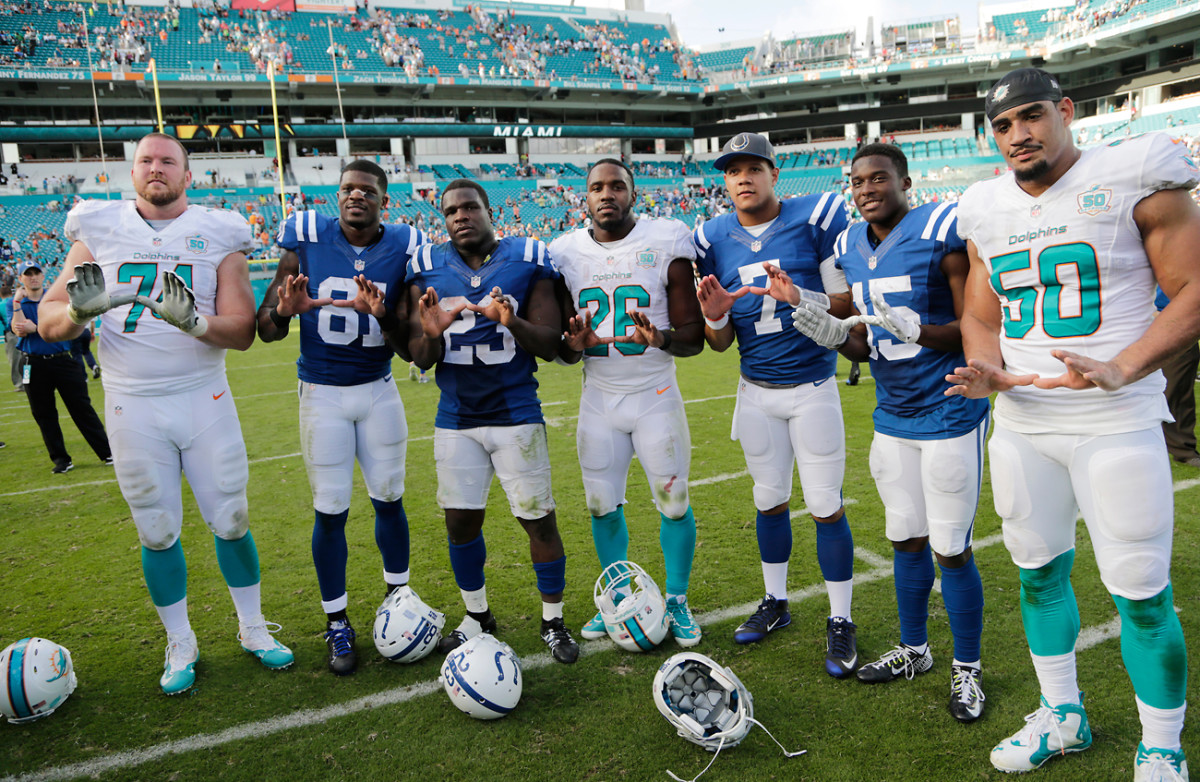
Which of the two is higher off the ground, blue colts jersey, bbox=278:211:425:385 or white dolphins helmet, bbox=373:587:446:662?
blue colts jersey, bbox=278:211:425:385

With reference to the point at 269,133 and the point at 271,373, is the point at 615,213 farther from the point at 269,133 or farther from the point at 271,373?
the point at 269,133

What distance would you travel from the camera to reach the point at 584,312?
3691mm

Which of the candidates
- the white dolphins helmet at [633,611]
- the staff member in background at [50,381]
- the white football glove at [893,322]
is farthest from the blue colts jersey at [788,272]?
the staff member in background at [50,381]

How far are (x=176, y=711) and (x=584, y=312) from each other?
2.53m

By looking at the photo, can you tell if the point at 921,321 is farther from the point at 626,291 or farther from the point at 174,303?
the point at 174,303

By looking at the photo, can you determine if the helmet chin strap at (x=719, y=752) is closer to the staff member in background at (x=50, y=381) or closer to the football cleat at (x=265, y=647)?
the football cleat at (x=265, y=647)

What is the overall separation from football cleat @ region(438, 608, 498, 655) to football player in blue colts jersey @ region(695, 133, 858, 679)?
1.26 metres

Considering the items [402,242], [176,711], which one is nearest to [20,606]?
[176,711]

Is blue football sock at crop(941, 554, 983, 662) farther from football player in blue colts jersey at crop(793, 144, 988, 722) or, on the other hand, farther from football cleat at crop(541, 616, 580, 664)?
football cleat at crop(541, 616, 580, 664)

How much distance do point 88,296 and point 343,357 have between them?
1079mm

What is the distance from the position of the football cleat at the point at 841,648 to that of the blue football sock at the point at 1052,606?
2.67ft

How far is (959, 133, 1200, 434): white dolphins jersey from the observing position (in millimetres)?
2443

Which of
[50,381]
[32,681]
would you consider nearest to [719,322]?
[32,681]

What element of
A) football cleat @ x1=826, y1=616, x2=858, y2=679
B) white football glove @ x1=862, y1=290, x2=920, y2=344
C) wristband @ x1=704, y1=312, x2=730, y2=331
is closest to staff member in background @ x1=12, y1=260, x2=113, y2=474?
wristband @ x1=704, y1=312, x2=730, y2=331
